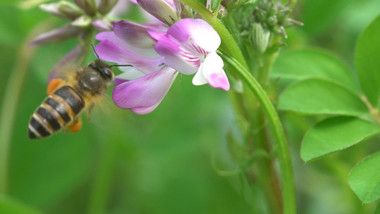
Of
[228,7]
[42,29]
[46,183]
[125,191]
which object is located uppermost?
[228,7]

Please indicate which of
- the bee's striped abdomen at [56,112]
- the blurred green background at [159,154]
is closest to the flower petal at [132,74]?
the bee's striped abdomen at [56,112]

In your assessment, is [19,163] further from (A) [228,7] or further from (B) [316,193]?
(A) [228,7]

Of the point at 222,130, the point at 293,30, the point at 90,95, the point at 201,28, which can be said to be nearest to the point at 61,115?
the point at 90,95

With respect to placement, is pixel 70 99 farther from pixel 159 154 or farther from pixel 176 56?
pixel 159 154

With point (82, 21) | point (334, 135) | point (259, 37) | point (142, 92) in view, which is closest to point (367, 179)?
point (334, 135)

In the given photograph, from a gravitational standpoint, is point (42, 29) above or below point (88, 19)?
below
